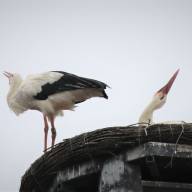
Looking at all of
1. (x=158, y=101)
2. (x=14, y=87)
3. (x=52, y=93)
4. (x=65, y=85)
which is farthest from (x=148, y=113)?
(x=14, y=87)

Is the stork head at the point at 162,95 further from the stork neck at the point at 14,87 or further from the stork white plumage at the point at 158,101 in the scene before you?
the stork neck at the point at 14,87

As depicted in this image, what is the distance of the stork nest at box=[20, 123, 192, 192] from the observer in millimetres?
3803

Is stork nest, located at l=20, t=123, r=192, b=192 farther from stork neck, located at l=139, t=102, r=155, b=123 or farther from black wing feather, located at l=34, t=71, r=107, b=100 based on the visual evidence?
stork neck, located at l=139, t=102, r=155, b=123

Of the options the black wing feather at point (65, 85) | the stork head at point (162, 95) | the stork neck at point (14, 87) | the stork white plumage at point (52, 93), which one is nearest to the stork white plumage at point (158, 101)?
the stork head at point (162, 95)

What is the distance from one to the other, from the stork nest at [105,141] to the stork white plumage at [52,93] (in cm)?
183

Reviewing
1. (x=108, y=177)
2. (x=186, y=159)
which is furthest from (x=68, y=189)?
(x=186, y=159)

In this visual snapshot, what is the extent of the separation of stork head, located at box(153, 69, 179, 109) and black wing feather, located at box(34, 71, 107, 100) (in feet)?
3.60

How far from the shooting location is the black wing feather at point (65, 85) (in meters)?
5.95

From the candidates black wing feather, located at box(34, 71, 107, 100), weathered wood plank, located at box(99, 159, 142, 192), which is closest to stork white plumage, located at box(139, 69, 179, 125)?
black wing feather, located at box(34, 71, 107, 100)

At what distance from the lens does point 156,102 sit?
6570mm

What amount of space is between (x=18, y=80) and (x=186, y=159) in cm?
385

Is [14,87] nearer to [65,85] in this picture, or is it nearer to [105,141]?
[65,85]

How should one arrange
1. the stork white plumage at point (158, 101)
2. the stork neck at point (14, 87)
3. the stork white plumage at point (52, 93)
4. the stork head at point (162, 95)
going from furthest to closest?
the stork neck at point (14, 87)
the stork head at point (162, 95)
the stork white plumage at point (158, 101)
the stork white plumage at point (52, 93)

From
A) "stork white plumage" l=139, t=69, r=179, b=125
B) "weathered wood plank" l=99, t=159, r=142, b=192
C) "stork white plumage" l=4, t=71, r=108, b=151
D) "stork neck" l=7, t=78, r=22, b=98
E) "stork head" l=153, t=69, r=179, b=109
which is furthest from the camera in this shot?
"stork neck" l=7, t=78, r=22, b=98
